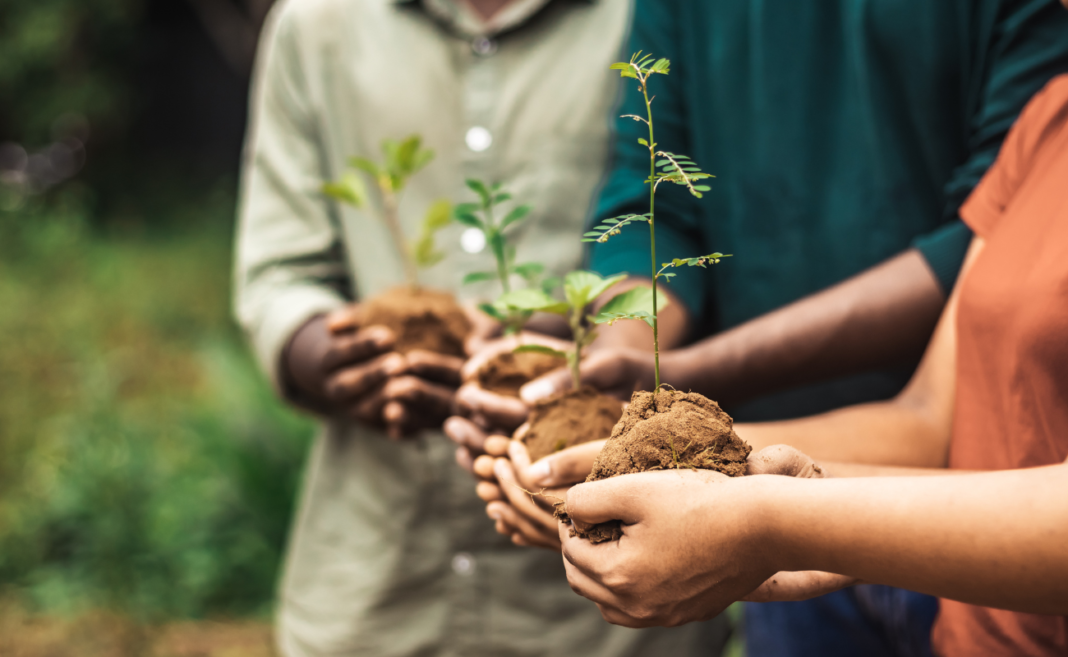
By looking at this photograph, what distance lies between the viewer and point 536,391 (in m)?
1.41

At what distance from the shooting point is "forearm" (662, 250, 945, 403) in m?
1.50

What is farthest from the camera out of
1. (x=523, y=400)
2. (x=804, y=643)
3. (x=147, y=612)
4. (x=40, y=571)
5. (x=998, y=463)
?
(x=40, y=571)

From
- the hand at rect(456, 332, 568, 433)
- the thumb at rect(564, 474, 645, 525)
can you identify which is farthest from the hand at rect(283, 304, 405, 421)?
the thumb at rect(564, 474, 645, 525)

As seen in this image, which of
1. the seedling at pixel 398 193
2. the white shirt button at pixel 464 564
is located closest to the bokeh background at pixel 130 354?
the white shirt button at pixel 464 564

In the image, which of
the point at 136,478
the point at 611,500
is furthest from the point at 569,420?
the point at 136,478

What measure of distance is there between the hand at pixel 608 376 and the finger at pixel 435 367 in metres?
0.27

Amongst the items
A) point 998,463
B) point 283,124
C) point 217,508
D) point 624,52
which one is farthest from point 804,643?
point 217,508

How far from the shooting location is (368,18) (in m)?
1.95

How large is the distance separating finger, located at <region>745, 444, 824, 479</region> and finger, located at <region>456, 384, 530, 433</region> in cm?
51

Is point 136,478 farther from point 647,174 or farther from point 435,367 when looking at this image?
point 647,174

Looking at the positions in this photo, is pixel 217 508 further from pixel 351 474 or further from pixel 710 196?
pixel 710 196

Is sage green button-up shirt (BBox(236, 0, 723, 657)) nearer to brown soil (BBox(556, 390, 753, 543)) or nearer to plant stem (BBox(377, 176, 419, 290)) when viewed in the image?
plant stem (BBox(377, 176, 419, 290))

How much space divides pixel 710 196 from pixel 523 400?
70 centimetres

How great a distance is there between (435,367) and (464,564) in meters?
0.54
